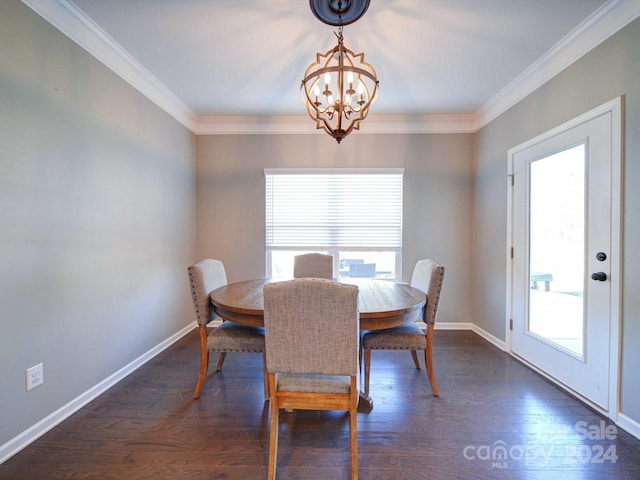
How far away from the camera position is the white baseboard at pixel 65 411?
55.8 inches

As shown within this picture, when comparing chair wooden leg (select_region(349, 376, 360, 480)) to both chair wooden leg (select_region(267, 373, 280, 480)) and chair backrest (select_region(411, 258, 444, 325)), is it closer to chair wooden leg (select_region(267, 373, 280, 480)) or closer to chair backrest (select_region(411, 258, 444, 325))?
chair wooden leg (select_region(267, 373, 280, 480))

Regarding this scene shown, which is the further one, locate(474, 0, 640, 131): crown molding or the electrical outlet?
locate(474, 0, 640, 131): crown molding

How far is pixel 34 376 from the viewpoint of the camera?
60.2 inches

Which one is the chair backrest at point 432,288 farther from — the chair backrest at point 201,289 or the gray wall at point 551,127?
the chair backrest at point 201,289

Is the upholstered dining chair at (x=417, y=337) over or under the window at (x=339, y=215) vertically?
under

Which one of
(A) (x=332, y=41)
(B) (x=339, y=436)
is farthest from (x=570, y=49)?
(B) (x=339, y=436)

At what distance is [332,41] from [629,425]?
316 centimetres

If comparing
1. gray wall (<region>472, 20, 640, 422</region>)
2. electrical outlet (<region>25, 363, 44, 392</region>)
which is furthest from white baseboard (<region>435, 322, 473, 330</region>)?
electrical outlet (<region>25, 363, 44, 392</region>)

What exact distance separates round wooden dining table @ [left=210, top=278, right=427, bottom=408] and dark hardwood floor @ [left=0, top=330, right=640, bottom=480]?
1.21ft

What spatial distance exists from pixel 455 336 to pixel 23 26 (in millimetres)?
4285

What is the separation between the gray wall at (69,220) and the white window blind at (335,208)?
1337 millimetres

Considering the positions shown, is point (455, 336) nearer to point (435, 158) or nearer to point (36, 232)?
point (435, 158)

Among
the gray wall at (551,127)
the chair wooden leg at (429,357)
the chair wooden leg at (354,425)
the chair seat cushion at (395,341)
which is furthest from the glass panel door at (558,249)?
the chair wooden leg at (354,425)

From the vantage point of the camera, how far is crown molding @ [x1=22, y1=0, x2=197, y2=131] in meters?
1.64
